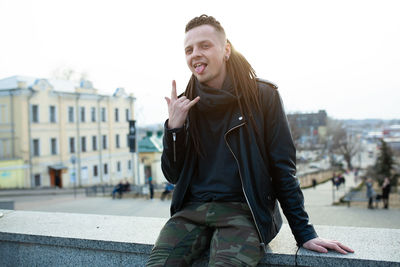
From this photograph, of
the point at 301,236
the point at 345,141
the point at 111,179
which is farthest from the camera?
the point at 345,141

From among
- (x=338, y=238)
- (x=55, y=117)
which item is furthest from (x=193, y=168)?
(x=55, y=117)

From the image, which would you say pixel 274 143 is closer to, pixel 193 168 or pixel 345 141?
pixel 193 168

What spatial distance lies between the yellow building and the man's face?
95.2 feet

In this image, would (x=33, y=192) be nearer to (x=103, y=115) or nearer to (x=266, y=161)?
(x=103, y=115)

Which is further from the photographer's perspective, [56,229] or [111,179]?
[111,179]

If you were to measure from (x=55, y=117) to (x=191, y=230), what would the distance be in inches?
1474

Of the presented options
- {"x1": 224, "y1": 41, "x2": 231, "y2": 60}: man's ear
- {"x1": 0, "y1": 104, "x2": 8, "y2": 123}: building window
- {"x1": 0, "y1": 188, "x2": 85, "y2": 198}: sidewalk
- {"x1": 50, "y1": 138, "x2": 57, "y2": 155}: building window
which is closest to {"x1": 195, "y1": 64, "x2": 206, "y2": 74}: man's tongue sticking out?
{"x1": 224, "y1": 41, "x2": 231, "y2": 60}: man's ear

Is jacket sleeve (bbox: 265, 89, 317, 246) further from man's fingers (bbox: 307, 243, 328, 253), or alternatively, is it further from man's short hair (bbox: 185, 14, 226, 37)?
man's short hair (bbox: 185, 14, 226, 37)

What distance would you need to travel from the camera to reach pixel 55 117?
37.4m

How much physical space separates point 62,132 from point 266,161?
38.0m

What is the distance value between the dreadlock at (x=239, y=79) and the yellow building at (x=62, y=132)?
1139 inches

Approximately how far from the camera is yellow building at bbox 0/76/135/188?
33969 millimetres

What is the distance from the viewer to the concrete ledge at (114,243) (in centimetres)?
263

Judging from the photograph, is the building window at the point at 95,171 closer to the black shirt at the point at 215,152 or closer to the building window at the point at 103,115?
the building window at the point at 103,115
